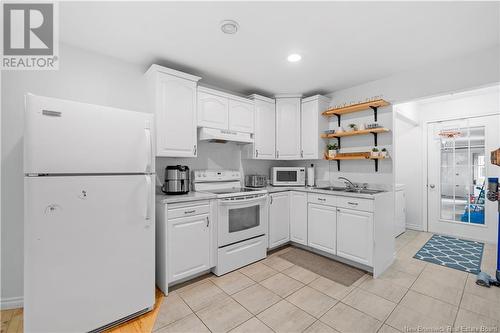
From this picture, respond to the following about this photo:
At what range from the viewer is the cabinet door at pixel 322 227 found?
2.88m

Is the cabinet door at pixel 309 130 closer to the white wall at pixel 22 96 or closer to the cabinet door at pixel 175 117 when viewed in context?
the cabinet door at pixel 175 117

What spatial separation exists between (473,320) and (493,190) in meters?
1.38

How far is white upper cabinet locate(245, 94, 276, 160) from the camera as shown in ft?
11.2

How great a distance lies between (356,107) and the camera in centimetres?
312

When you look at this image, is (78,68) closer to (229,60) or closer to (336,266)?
(229,60)

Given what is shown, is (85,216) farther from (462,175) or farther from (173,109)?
(462,175)

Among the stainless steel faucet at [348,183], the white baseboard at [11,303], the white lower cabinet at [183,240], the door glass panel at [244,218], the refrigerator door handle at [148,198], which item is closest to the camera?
the refrigerator door handle at [148,198]

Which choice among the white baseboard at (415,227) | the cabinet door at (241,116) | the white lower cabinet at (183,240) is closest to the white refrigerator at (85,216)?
the white lower cabinet at (183,240)

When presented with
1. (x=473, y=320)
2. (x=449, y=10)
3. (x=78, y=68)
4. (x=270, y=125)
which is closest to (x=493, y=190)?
(x=473, y=320)

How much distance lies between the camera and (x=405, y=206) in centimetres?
438

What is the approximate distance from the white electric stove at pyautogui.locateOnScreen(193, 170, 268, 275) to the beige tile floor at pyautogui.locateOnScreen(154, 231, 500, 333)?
7.4 inches

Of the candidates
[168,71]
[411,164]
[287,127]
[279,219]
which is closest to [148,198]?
[168,71]

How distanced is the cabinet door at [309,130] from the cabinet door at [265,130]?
0.47 m

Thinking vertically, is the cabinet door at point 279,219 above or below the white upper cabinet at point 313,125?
below
